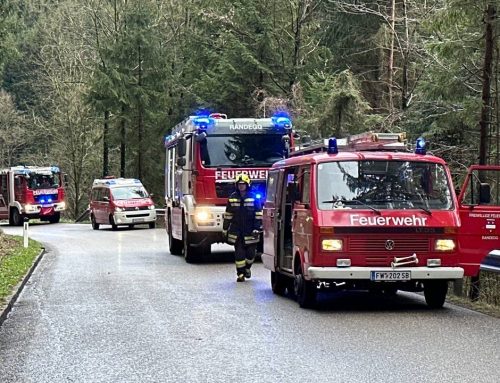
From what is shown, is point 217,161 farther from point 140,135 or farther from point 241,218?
point 140,135

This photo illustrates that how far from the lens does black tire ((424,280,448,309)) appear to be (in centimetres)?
1186

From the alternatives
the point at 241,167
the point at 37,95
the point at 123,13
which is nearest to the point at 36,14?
the point at 37,95

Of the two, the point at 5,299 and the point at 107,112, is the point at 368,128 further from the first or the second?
the point at 107,112

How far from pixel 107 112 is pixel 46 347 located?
41.5m

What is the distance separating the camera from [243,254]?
15.8 m

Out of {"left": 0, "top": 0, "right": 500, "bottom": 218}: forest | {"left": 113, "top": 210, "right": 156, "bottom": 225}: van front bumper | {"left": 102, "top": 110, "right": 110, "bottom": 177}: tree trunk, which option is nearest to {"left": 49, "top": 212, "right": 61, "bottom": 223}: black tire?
{"left": 102, "top": 110, "right": 110, "bottom": 177}: tree trunk

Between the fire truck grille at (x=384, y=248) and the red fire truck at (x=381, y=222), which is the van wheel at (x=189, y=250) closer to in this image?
the red fire truck at (x=381, y=222)

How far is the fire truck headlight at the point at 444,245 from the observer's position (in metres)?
11.5

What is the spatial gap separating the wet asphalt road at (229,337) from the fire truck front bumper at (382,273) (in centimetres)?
51

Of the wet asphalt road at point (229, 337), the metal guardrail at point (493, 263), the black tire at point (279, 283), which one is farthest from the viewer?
the black tire at point (279, 283)

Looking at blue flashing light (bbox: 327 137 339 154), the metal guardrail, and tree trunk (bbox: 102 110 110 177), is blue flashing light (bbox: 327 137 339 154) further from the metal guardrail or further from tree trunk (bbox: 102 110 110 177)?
tree trunk (bbox: 102 110 110 177)

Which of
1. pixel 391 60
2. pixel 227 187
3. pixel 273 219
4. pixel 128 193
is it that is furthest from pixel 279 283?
pixel 128 193

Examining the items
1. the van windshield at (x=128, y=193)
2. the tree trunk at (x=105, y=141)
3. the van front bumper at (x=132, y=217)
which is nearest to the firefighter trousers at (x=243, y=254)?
the van front bumper at (x=132, y=217)

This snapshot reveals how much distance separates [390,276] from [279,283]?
3.05m
